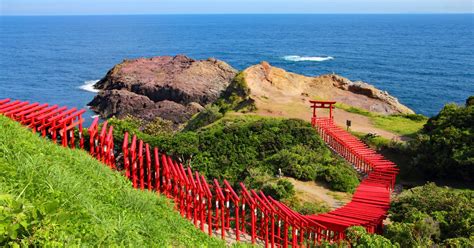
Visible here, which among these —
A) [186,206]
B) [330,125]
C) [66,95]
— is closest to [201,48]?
[66,95]

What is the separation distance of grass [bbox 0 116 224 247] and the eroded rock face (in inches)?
1473

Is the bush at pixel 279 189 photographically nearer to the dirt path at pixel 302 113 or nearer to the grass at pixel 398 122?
the dirt path at pixel 302 113

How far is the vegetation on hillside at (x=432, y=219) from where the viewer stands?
12734 millimetres

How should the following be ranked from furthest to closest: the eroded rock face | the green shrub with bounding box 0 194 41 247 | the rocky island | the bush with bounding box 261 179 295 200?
the eroded rock face → the rocky island → the bush with bounding box 261 179 295 200 → the green shrub with bounding box 0 194 41 247

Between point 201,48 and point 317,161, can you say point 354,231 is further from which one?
point 201,48

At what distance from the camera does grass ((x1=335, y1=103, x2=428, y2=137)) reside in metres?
28.9

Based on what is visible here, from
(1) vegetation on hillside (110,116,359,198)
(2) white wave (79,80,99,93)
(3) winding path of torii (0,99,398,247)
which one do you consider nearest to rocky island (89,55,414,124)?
(2) white wave (79,80,99,93)

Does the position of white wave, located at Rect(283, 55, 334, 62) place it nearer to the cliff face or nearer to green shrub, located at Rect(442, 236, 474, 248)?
the cliff face

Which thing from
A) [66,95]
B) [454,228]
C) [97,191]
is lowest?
[66,95]

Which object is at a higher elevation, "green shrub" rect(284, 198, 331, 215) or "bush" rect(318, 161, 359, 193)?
"bush" rect(318, 161, 359, 193)

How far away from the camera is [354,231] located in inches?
489

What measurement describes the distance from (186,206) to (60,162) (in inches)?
186

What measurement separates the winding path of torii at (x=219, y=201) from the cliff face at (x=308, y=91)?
58.0ft

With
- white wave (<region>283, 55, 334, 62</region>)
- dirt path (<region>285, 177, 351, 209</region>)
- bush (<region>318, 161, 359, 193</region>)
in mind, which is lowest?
white wave (<region>283, 55, 334, 62</region>)
